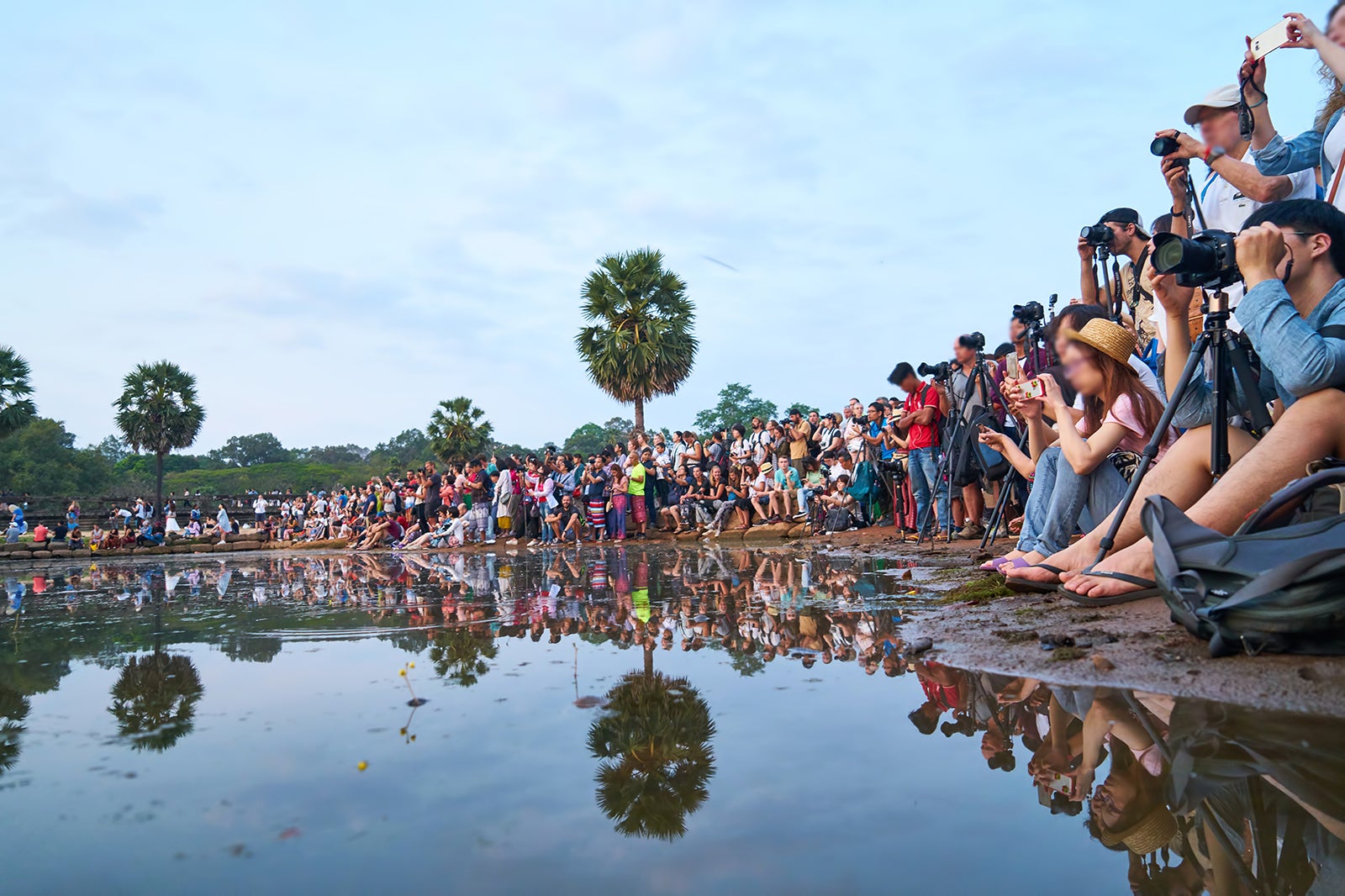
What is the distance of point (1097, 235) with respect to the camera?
4.66m

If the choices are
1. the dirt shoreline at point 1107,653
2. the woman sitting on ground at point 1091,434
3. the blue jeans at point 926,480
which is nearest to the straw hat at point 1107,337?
the woman sitting on ground at point 1091,434

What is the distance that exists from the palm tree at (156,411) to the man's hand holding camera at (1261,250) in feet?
123

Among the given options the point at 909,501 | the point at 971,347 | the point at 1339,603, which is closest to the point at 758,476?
the point at 909,501

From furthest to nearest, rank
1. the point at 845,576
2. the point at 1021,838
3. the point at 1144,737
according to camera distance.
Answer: the point at 845,576
the point at 1144,737
the point at 1021,838

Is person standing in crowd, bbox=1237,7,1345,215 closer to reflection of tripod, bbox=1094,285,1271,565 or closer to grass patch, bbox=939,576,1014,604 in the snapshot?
reflection of tripod, bbox=1094,285,1271,565

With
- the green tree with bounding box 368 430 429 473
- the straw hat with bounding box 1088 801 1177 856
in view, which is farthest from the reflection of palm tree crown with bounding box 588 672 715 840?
the green tree with bounding box 368 430 429 473

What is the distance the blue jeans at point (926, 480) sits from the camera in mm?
8031

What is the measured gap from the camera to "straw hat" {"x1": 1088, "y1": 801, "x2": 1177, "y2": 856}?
1.21m

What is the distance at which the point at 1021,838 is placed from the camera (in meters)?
1.26

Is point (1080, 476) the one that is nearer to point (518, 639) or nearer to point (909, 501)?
point (518, 639)

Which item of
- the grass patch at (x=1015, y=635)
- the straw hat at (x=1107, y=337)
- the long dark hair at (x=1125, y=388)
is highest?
the straw hat at (x=1107, y=337)

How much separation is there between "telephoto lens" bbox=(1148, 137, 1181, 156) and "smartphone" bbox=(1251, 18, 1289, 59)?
480mm

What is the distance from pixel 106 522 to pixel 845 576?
30.4 m

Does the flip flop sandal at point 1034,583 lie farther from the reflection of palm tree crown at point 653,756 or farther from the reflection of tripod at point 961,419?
the reflection of tripod at point 961,419
